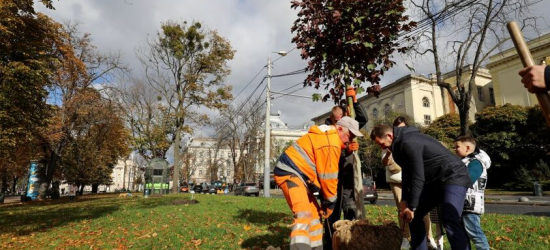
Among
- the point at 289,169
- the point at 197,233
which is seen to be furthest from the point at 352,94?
the point at 197,233

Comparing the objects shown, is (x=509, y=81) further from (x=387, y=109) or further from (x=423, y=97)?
(x=387, y=109)

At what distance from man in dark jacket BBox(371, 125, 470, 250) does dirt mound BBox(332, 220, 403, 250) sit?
0.25 metres

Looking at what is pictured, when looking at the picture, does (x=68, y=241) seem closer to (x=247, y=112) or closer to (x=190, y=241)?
(x=190, y=241)

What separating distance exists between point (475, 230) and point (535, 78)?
89.8 inches

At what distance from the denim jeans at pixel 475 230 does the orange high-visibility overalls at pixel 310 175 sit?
1.70 m

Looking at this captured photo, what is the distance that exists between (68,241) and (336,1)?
23.5 ft

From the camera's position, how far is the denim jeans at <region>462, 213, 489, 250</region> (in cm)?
347

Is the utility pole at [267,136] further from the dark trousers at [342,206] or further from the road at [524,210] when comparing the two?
the dark trousers at [342,206]

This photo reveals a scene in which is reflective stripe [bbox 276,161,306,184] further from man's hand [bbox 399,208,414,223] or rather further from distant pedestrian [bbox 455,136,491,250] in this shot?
distant pedestrian [bbox 455,136,491,250]

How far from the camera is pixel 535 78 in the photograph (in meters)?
1.95

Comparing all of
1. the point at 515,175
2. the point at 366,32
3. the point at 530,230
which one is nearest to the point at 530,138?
the point at 515,175

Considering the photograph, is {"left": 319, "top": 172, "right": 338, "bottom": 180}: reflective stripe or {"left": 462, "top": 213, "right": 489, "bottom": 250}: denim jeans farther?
{"left": 462, "top": 213, "right": 489, "bottom": 250}: denim jeans

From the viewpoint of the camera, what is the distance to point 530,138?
27.8 m

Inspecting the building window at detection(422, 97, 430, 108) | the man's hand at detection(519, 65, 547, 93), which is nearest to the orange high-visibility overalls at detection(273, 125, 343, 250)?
the man's hand at detection(519, 65, 547, 93)
